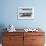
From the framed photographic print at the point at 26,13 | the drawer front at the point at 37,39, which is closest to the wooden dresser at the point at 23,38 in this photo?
the drawer front at the point at 37,39

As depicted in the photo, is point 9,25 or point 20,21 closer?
point 9,25

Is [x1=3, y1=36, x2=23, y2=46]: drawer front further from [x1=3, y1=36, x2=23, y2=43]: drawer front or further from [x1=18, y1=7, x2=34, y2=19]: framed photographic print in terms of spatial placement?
[x1=18, y1=7, x2=34, y2=19]: framed photographic print

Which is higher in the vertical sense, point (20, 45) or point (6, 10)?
point (6, 10)

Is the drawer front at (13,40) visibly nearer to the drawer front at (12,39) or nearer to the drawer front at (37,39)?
the drawer front at (12,39)

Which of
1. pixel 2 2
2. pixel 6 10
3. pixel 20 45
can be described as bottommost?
pixel 20 45

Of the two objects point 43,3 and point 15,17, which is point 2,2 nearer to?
point 15,17

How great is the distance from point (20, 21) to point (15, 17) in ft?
0.70

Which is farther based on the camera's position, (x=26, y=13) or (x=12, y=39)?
(x=26, y=13)

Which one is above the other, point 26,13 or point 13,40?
point 26,13

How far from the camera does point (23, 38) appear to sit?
141 inches

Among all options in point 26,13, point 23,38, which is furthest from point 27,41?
point 26,13

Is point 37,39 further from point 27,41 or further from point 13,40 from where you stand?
point 13,40

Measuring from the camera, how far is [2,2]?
4.05 meters

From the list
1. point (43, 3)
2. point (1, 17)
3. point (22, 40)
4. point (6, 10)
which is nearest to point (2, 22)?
point (1, 17)
